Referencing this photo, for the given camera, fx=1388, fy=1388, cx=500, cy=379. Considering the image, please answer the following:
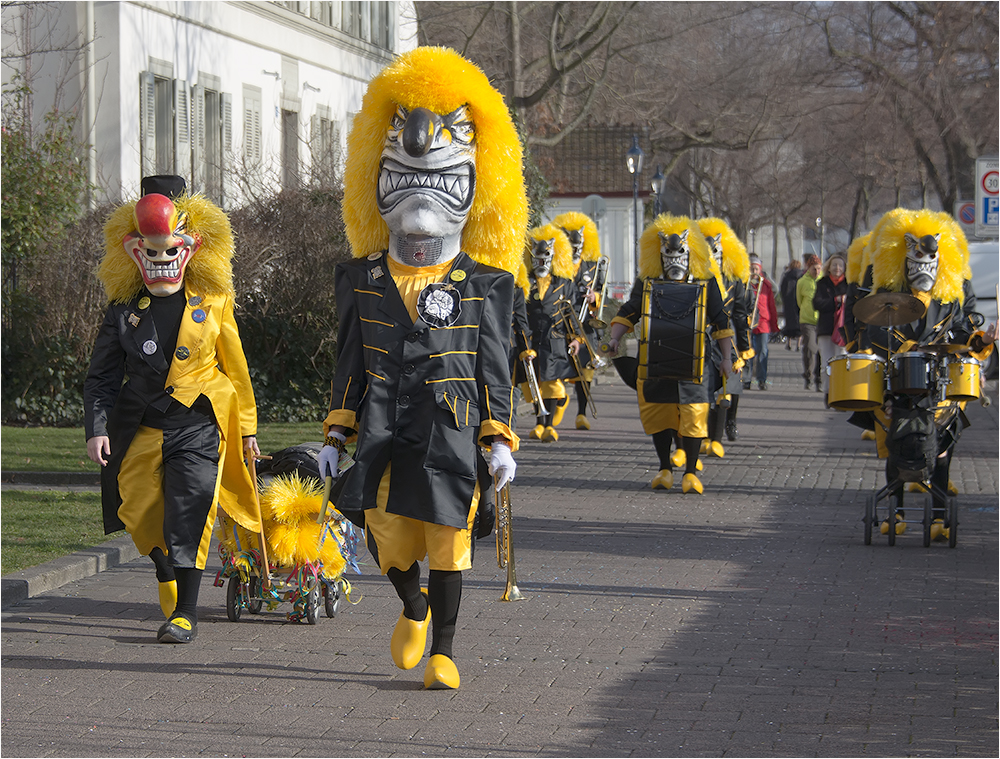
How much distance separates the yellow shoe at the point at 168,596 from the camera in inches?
265

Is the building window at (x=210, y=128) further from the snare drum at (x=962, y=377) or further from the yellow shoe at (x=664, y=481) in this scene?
the snare drum at (x=962, y=377)

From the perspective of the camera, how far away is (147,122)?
66.2 feet

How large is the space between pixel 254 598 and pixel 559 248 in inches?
334

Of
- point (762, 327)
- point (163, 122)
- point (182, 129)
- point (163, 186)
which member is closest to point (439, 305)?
point (163, 186)

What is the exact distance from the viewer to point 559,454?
14.0 m

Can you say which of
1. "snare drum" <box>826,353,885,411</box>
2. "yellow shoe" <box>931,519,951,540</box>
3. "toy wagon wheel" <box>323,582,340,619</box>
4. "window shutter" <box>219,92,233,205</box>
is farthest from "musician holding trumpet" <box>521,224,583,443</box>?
"window shutter" <box>219,92,233,205</box>

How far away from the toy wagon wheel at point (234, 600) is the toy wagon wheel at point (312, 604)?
1.18 feet

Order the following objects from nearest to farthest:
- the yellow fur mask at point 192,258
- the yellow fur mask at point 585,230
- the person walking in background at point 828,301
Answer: the yellow fur mask at point 192,258
the yellow fur mask at point 585,230
the person walking in background at point 828,301

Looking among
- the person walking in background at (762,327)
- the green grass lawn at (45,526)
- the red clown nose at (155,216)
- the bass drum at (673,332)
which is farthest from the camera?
the person walking in background at (762,327)

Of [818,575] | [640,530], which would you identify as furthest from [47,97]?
[818,575]

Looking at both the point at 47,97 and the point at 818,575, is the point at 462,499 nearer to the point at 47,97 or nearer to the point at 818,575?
the point at 818,575

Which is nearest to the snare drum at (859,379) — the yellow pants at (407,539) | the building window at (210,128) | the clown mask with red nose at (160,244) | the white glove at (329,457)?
the yellow pants at (407,539)

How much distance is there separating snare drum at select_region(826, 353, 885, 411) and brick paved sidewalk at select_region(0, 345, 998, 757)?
3.27 ft

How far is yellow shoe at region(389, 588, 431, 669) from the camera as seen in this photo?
18.8 ft
